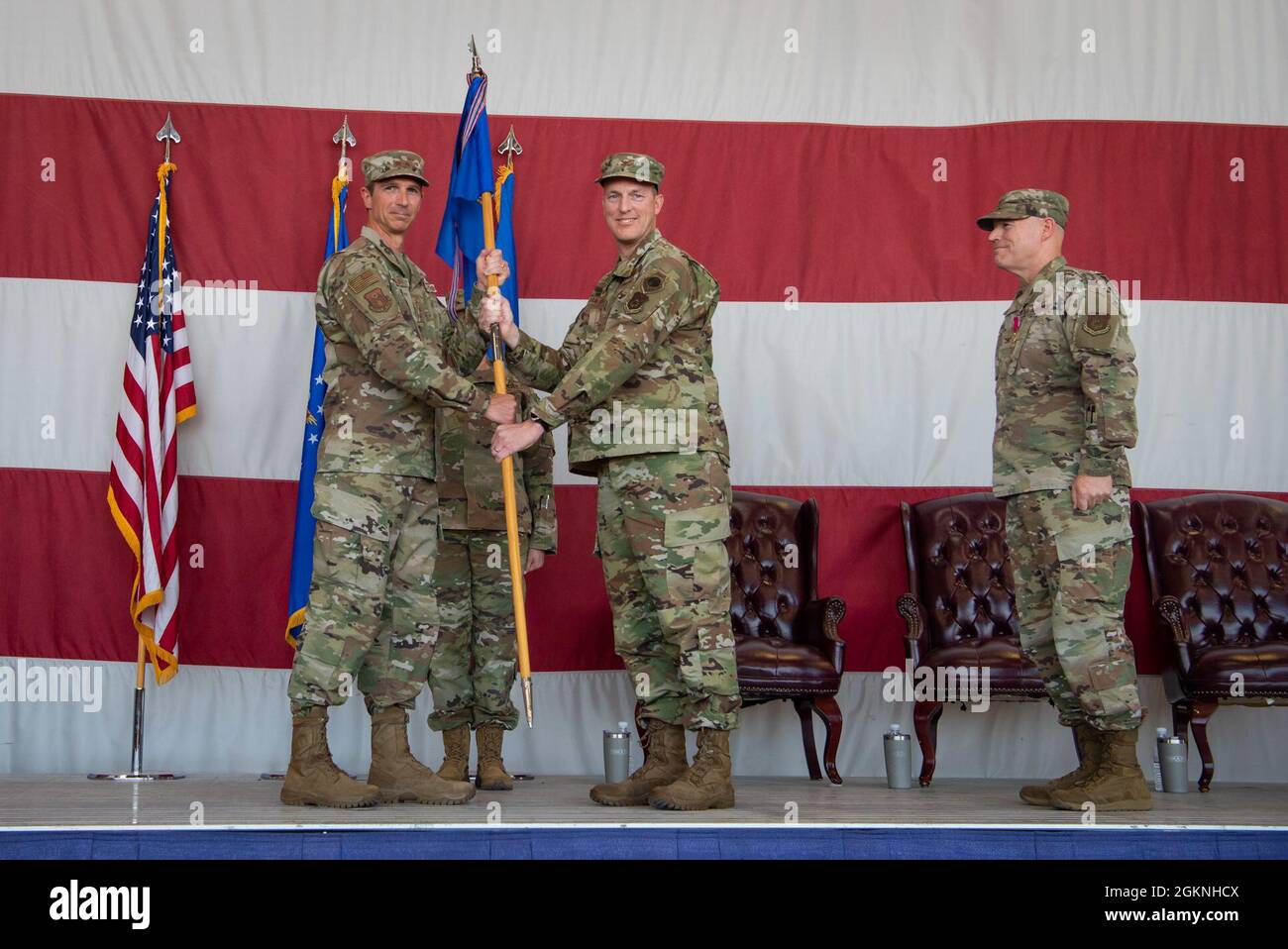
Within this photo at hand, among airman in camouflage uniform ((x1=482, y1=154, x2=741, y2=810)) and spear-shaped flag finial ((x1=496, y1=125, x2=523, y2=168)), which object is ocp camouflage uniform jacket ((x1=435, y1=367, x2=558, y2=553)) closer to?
airman in camouflage uniform ((x1=482, y1=154, x2=741, y2=810))

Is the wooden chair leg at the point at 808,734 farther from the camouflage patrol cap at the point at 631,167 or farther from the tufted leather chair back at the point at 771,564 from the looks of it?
the camouflage patrol cap at the point at 631,167

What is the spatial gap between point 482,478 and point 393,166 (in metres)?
1.01

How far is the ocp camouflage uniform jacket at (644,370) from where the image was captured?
3.77 m

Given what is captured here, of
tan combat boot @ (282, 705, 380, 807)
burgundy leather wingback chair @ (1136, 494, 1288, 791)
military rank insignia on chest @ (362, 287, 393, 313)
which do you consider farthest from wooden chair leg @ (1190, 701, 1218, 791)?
military rank insignia on chest @ (362, 287, 393, 313)

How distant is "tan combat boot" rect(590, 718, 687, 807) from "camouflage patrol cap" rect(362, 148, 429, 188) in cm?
175

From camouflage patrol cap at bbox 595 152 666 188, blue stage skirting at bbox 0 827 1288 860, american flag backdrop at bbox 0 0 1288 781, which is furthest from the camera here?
american flag backdrop at bbox 0 0 1288 781

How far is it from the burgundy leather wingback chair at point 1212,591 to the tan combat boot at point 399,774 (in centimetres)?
265

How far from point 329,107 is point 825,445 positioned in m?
2.37

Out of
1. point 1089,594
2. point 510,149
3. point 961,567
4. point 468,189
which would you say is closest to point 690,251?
point 510,149

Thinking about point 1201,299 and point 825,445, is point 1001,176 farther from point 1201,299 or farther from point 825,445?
point 825,445

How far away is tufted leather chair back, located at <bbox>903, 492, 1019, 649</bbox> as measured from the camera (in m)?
5.20

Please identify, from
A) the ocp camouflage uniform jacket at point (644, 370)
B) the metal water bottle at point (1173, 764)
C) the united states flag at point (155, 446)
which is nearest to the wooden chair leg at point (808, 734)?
Result: the metal water bottle at point (1173, 764)

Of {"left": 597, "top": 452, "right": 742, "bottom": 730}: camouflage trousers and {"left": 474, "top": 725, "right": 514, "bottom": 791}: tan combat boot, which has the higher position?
{"left": 597, "top": 452, "right": 742, "bottom": 730}: camouflage trousers
